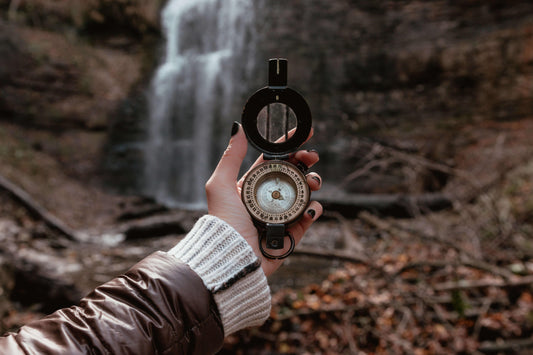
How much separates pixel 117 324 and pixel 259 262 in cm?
38

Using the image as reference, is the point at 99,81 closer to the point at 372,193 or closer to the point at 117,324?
the point at 372,193

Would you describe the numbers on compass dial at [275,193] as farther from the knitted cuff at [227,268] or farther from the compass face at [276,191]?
the knitted cuff at [227,268]

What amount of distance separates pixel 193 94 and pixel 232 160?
793 centimetres

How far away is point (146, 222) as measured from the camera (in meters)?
5.52

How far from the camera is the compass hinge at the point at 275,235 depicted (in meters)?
0.99

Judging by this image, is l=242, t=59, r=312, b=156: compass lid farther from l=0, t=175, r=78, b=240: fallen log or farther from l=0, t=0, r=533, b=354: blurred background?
l=0, t=175, r=78, b=240: fallen log

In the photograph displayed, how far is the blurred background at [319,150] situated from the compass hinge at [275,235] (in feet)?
3.49

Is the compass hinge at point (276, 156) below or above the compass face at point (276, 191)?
above

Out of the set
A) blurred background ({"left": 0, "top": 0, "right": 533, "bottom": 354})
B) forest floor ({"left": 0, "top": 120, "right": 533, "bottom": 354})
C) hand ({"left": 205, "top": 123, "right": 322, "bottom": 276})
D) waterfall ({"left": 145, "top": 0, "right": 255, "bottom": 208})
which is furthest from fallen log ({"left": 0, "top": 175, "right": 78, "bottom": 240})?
hand ({"left": 205, "top": 123, "right": 322, "bottom": 276})

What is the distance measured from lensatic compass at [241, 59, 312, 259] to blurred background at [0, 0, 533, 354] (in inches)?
35.8

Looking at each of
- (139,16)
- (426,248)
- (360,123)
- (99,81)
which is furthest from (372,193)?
(139,16)

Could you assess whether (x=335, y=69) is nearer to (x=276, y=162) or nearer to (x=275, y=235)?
(x=276, y=162)

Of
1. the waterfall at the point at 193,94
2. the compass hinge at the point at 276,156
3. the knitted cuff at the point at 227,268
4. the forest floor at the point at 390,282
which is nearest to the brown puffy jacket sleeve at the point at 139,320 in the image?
the knitted cuff at the point at 227,268

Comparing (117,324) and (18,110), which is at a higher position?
(18,110)
